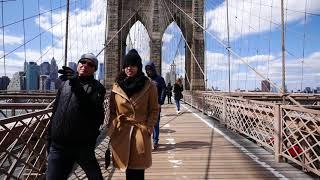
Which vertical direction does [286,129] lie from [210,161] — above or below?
above

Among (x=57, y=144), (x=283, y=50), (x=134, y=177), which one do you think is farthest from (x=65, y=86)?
(x=283, y=50)

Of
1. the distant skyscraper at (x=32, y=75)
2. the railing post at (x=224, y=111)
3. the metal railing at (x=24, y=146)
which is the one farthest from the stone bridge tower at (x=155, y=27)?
the metal railing at (x=24, y=146)

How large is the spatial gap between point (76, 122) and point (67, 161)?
30 cm

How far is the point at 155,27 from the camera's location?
32.4m

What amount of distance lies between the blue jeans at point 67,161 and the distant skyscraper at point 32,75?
1314 centimetres

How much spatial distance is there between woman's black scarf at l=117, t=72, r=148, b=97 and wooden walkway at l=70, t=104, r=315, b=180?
213 centimetres

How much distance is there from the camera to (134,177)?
3215 mm

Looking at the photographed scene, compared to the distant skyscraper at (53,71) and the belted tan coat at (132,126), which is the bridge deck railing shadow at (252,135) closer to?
the belted tan coat at (132,126)

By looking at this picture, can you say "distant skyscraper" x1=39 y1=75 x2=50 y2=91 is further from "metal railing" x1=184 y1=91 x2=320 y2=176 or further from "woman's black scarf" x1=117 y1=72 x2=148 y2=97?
"woman's black scarf" x1=117 y1=72 x2=148 y2=97

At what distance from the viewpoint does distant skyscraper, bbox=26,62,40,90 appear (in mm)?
15773

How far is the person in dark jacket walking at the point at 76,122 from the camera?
9.76ft

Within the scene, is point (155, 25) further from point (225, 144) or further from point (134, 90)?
point (134, 90)

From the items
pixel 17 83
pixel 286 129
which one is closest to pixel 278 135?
pixel 286 129

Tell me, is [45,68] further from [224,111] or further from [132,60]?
[132,60]
